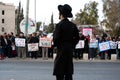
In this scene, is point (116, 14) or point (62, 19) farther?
point (116, 14)

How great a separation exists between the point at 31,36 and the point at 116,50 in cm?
577

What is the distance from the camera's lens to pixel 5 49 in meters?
32.5

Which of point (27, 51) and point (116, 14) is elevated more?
point (116, 14)

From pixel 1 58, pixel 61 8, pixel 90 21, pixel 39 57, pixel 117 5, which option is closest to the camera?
pixel 61 8

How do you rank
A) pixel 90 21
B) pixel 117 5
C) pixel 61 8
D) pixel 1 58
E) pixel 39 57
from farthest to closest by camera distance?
pixel 90 21 < pixel 117 5 < pixel 39 57 < pixel 1 58 < pixel 61 8

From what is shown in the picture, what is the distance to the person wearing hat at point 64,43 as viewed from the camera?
9.56 meters

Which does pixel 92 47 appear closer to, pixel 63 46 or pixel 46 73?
pixel 46 73

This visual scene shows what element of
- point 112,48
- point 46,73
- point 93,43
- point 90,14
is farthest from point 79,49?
point 90,14

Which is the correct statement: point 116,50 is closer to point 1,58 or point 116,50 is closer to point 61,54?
point 1,58

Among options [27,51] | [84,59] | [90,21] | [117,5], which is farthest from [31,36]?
[90,21]

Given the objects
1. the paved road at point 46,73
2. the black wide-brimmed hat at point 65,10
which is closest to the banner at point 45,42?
the paved road at point 46,73

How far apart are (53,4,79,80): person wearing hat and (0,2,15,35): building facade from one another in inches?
→ 6517

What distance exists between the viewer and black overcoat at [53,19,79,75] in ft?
31.4

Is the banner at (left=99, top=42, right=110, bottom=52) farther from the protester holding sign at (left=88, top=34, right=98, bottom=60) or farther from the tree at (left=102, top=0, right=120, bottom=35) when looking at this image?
the tree at (left=102, top=0, right=120, bottom=35)
